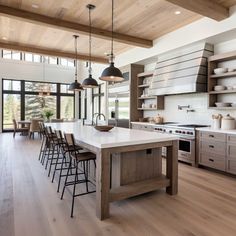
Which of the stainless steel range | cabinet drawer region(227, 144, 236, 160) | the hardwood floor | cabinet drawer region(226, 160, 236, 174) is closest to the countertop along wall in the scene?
the stainless steel range

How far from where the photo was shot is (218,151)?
3998 mm

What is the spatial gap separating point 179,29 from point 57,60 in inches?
339

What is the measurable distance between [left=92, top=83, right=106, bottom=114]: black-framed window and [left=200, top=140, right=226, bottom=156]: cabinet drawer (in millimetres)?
5885

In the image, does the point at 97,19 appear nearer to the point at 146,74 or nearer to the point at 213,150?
the point at 146,74

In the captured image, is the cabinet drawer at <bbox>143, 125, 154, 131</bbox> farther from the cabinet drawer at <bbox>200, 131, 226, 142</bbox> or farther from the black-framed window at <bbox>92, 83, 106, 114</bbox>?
the black-framed window at <bbox>92, 83, 106, 114</bbox>

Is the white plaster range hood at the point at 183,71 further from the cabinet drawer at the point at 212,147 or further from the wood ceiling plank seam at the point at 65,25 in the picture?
the cabinet drawer at the point at 212,147

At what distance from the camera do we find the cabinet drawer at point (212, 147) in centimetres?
392

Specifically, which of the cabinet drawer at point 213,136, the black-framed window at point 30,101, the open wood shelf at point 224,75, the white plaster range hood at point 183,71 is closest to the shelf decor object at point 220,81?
the open wood shelf at point 224,75

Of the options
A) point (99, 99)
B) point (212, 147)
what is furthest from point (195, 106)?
point (99, 99)

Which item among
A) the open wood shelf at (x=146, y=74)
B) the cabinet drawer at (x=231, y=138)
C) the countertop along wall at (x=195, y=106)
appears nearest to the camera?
the cabinet drawer at (x=231, y=138)

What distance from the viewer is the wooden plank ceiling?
3.86 meters

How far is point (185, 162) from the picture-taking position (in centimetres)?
482

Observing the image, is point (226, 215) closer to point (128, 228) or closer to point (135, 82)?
point (128, 228)

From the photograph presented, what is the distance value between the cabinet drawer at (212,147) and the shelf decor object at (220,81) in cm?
79
